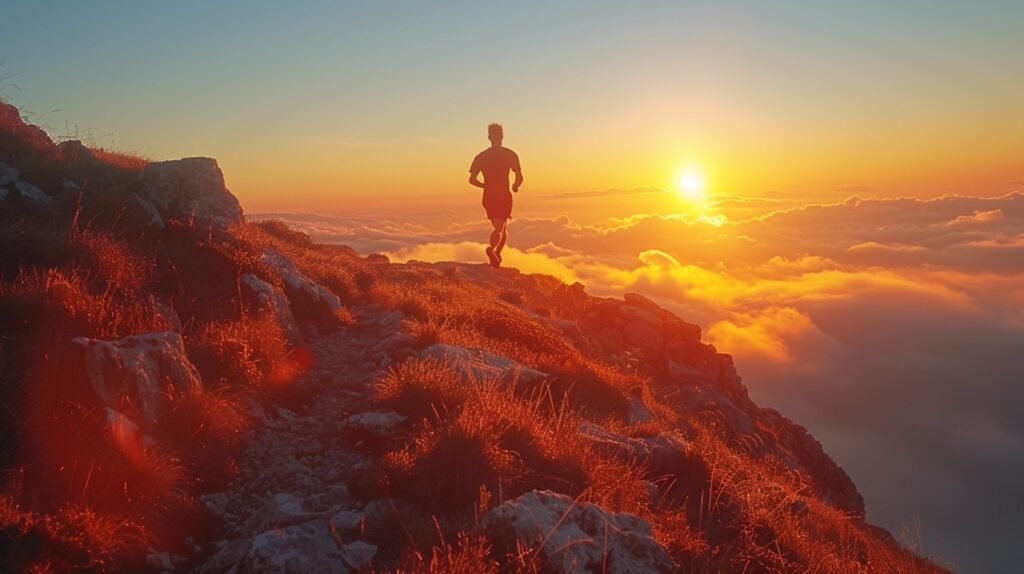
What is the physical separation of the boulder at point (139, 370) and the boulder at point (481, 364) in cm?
310

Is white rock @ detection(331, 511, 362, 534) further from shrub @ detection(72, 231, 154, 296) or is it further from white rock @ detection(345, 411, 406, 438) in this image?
shrub @ detection(72, 231, 154, 296)

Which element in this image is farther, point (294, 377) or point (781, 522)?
point (294, 377)

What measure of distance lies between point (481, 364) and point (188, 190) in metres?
8.29

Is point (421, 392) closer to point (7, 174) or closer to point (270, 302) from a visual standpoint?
point (270, 302)

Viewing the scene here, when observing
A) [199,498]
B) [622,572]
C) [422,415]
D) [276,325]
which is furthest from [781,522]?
[276,325]

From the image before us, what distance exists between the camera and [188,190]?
12820mm

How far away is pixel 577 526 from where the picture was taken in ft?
13.8

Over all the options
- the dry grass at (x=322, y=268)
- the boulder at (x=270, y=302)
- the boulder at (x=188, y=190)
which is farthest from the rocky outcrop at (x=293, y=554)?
the boulder at (x=188, y=190)

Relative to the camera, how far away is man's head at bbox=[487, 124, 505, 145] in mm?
17016

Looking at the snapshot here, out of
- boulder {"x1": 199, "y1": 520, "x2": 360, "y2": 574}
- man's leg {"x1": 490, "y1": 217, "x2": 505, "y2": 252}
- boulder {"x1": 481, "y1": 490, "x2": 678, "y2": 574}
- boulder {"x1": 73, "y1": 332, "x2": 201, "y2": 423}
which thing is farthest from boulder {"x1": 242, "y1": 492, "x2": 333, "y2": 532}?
man's leg {"x1": 490, "y1": 217, "x2": 505, "y2": 252}

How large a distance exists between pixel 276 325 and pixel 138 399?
322 cm

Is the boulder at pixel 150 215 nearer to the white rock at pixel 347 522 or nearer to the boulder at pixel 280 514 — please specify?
the boulder at pixel 280 514

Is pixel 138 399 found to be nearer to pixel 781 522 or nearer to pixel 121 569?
pixel 121 569

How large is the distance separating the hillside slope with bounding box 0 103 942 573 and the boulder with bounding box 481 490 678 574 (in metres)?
0.01
